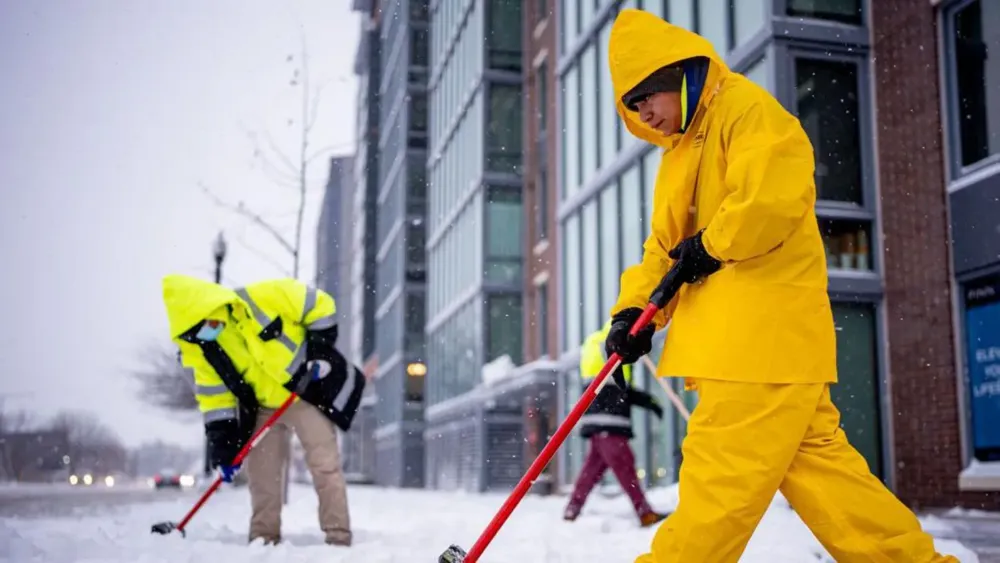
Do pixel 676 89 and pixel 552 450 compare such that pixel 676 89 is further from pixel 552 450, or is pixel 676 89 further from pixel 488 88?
pixel 488 88

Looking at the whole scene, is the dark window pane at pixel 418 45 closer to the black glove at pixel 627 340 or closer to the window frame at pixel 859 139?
the window frame at pixel 859 139

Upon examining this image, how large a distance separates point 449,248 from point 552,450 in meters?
30.3

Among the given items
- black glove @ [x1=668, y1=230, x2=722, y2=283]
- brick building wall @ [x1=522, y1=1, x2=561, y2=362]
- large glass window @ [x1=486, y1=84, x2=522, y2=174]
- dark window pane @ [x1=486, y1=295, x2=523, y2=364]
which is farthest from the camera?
large glass window @ [x1=486, y1=84, x2=522, y2=174]

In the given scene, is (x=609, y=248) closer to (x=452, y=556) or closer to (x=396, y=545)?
(x=396, y=545)

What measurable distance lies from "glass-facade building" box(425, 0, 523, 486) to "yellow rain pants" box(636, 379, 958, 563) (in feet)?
80.9

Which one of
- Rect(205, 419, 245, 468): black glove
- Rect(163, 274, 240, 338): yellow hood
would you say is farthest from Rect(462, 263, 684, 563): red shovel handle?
Rect(205, 419, 245, 468): black glove

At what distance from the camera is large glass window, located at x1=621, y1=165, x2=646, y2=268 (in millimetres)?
17016

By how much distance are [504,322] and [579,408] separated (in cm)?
2435

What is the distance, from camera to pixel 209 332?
256 inches

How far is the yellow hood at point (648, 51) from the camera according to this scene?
3377 millimetres

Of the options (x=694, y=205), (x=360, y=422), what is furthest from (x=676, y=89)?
(x=360, y=422)

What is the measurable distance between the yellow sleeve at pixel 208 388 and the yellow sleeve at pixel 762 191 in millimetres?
4260

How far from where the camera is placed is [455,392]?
105 feet

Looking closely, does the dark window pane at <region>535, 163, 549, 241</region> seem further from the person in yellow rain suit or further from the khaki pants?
the person in yellow rain suit
